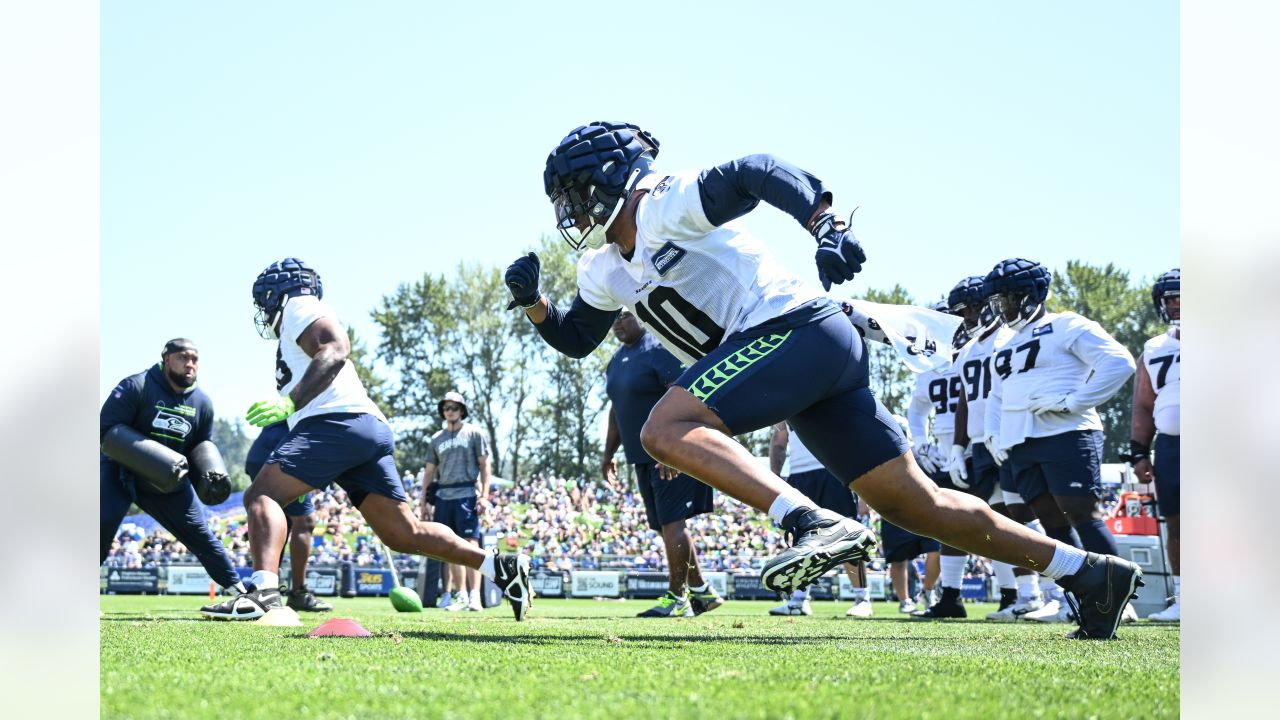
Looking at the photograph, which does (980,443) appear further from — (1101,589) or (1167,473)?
(1101,589)

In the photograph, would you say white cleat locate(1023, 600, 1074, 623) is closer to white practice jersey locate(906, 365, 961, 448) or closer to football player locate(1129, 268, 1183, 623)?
football player locate(1129, 268, 1183, 623)

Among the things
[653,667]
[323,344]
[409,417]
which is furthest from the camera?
[409,417]

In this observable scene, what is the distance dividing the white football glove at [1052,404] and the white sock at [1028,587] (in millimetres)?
2251

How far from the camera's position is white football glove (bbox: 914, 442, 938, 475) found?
35.3ft

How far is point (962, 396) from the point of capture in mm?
10328

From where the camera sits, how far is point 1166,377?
9250 millimetres

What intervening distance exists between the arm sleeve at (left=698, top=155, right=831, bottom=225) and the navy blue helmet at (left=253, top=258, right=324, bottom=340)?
4063mm

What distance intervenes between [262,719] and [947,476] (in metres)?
10.0

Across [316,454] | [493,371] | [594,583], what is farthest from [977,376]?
[493,371]

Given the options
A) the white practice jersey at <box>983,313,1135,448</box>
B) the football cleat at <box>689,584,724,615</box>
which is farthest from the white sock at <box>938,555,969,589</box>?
the football cleat at <box>689,584,724,615</box>

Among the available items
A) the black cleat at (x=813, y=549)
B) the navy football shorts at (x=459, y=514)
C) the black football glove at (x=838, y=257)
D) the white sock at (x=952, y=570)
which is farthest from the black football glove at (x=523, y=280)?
the navy football shorts at (x=459, y=514)

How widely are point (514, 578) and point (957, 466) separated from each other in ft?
15.2
